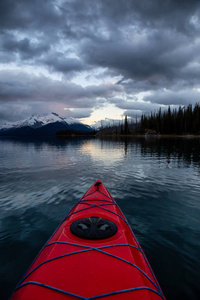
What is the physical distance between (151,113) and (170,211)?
451ft

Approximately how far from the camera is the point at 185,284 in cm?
416

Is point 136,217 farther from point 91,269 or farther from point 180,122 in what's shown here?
point 180,122

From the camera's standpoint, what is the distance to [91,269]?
9.98 feet

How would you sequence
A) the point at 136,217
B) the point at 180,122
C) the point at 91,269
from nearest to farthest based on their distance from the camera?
the point at 91,269, the point at 136,217, the point at 180,122

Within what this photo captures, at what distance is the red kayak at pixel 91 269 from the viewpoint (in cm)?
259

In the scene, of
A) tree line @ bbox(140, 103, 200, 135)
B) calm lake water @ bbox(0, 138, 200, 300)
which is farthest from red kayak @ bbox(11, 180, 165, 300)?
tree line @ bbox(140, 103, 200, 135)

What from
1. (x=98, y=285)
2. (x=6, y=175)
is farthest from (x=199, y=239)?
(x=6, y=175)

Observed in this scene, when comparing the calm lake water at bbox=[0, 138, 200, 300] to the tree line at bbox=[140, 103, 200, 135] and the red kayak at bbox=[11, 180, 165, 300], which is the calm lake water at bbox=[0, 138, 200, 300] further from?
the tree line at bbox=[140, 103, 200, 135]

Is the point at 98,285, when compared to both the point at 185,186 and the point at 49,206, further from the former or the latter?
the point at 185,186

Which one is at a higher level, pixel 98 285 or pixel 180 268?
pixel 98 285

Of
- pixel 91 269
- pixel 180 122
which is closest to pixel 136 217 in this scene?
pixel 91 269

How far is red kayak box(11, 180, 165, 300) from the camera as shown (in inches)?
102

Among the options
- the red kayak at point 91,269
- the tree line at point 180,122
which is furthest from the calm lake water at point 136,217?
the tree line at point 180,122

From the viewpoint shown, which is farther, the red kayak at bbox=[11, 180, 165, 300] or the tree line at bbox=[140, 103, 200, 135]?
the tree line at bbox=[140, 103, 200, 135]
